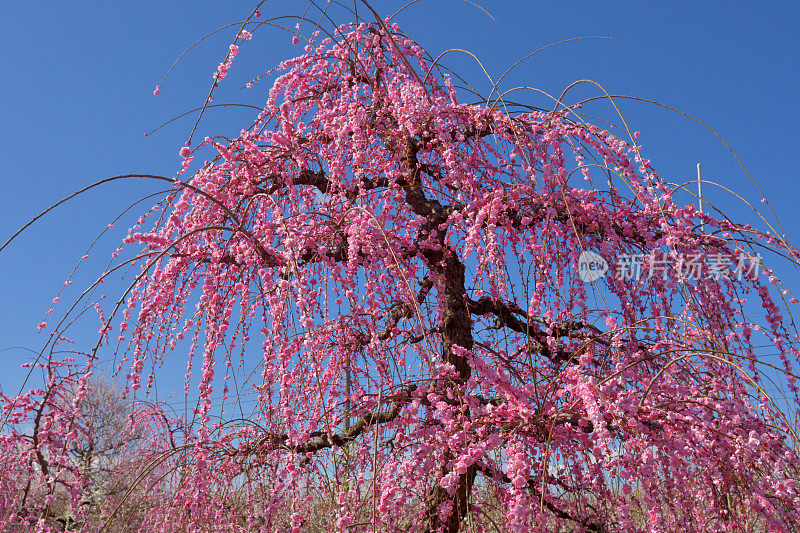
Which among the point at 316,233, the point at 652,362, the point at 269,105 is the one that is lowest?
the point at 652,362

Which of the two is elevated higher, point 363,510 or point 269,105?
point 269,105

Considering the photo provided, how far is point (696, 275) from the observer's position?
2.64 metres

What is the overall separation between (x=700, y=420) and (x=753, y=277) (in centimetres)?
102

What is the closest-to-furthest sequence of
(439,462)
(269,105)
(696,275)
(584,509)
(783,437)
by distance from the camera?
Result: (783,437) → (439,462) → (696,275) → (584,509) → (269,105)

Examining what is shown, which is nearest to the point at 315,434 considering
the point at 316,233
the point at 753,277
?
the point at 316,233

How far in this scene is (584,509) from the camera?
10.2 ft

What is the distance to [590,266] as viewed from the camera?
9.51 feet

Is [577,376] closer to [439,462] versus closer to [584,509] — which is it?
[439,462]

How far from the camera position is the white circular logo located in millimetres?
2812

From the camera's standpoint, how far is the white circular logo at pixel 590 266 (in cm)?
A: 281

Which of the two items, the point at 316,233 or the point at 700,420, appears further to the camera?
the point at 316,233

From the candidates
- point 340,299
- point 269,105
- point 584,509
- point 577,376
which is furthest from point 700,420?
point 269,105

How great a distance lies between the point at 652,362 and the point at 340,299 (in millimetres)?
→ 1877

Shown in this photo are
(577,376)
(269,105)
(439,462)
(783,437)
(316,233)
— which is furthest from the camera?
(269,105)
